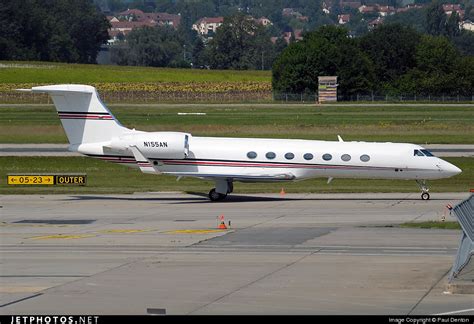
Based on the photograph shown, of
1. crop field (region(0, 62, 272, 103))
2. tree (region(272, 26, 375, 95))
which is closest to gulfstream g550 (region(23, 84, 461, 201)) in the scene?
crop field (region(0, 62, 272, 103))

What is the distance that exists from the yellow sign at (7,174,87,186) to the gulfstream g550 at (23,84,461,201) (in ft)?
16.5

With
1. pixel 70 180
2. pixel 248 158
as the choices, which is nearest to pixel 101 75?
pixel 70 180

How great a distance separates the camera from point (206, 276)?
77.7 ft

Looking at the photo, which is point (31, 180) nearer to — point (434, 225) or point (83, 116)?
point (83, 116)

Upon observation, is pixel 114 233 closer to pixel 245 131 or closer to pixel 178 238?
pixel 178 238

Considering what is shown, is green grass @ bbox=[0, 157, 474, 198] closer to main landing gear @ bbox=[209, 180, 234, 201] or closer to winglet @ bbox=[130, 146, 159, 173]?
main landing gear @ bbox=[209, 180, 234, 201]

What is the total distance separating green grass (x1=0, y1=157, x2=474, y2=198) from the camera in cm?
4588

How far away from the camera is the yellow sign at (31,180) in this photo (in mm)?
46719

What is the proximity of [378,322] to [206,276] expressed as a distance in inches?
262

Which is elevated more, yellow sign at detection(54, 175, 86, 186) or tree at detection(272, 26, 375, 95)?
yellow sign at detection(54, 175, 86, 186)

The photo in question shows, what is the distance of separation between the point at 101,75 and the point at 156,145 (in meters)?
111

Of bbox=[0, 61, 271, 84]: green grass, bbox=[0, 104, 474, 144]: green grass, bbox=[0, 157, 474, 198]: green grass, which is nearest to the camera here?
bbox=[0, 157, 474, 198]: green grass

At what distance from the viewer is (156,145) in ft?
136

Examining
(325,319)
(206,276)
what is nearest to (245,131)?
(206,276)
